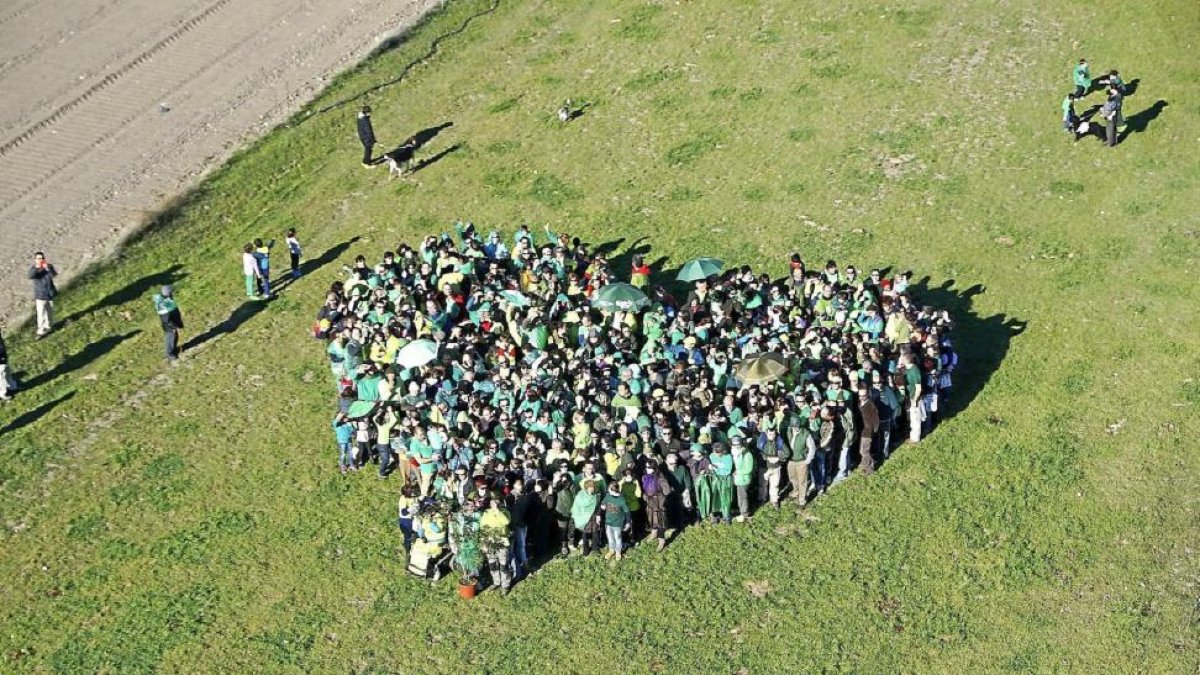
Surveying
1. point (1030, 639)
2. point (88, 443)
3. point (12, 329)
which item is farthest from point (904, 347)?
point (12, 329)

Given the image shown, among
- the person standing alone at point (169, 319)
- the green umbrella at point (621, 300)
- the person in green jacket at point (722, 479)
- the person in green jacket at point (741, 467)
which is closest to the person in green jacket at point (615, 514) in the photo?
the person in green jacket at point (722, 479)

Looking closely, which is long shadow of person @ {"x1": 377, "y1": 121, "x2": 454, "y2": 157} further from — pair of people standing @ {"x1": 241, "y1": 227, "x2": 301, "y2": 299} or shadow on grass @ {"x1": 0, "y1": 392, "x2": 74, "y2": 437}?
shadow on grass @ {"x1": 0, "y1": 392, "x2": 74, "y2": 437}

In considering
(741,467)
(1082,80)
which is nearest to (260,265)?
(741,467)

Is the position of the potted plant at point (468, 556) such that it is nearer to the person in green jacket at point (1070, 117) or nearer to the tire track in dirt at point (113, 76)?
the person in green jacket at point (1070, 117)

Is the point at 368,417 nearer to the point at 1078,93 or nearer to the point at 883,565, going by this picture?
the point at 883,565

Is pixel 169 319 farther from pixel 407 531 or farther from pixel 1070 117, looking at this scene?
pixel 1070 117

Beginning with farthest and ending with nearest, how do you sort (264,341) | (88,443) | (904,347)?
(264,341) < (88,443) < (904,347)
